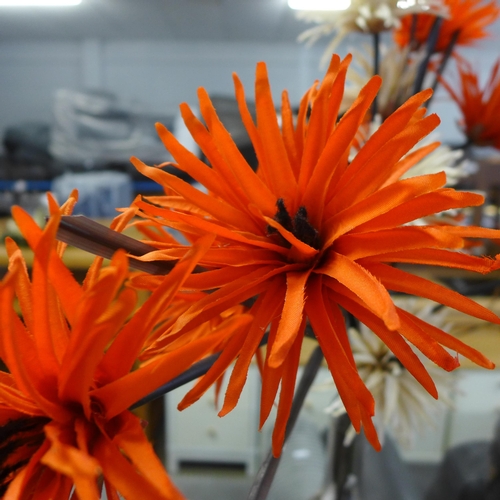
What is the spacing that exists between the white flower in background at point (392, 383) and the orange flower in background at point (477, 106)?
15cm

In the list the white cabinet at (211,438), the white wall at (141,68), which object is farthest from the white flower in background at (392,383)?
the white wall at (141,68)

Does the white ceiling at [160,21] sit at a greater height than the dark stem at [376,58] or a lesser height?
greater

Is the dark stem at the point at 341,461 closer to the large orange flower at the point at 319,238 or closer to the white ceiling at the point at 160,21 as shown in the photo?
the large orange flower at the point at 319,238

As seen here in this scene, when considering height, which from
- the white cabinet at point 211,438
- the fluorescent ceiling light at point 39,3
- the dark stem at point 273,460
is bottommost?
the white cabinet at point 211,438

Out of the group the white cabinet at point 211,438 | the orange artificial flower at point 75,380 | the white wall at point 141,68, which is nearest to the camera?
the orange artificial flower at point 75,380

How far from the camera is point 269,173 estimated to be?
15 centimetres

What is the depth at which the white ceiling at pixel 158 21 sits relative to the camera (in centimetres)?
237

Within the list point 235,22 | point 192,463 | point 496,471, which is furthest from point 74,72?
point 496,471

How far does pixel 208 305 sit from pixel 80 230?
0.13ft

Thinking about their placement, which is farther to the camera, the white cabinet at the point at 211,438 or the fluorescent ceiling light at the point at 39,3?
the fluorescent ceiling light at the point at 39,3

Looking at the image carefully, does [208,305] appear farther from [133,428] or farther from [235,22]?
[235,22]

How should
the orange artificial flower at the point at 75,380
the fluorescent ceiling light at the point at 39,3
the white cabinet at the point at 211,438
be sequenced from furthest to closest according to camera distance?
the fluorescent ceiling light at the point at 39,3
the white cabinet at the point at 211,438
the orange artificial flower at the point at 75,380

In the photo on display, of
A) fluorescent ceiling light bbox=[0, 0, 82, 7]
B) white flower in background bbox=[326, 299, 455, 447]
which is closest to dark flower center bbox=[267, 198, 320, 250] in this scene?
white flower in background bbox=[326, 299, 455, 447]

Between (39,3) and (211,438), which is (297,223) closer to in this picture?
(211,438)
